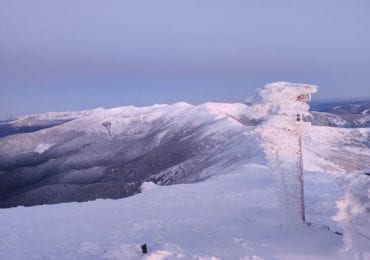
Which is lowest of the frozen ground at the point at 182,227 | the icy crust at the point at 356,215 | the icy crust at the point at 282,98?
the frozen ground at the point at 182,227

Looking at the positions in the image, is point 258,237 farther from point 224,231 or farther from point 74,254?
point 74,254

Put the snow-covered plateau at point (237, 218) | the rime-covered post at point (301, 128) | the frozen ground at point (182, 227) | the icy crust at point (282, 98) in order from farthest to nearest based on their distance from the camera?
the rime-covered post at point (301, 128), the icy crust at point (282, 98), the frozen ground at point (182, 227), the snow-covered plateau at point (237, 218)

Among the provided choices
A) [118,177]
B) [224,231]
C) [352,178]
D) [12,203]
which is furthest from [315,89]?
[118,177]

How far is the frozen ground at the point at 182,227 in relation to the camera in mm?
18562

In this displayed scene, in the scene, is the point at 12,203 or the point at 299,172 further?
the point at 12,203

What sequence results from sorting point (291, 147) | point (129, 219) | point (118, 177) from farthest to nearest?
point (118, 177), point (129, 219), point (291, 147)

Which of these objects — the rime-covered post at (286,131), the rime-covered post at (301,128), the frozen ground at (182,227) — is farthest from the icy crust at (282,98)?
the frozen ground at (182,227)

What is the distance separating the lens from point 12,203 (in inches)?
5822

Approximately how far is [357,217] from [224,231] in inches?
294

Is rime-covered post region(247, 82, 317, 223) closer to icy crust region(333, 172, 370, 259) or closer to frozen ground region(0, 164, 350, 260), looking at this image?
frozen ground region(0, 164, 350, 260)

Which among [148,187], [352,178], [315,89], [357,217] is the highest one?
[315,89]

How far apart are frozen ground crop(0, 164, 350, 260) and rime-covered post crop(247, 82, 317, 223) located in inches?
51.8

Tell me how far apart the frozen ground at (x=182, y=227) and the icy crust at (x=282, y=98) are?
5160 mm

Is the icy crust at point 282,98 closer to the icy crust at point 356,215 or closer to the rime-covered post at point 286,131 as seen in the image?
the rime-covered post at point 286,131
